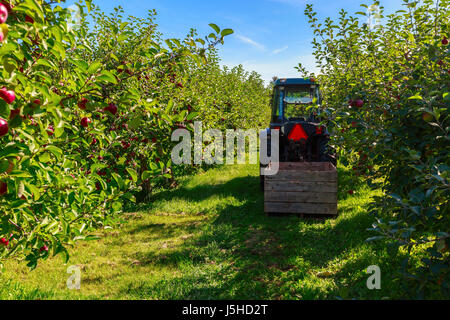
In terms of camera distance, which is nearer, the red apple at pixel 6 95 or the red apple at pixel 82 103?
the red apple at pixel 6 95

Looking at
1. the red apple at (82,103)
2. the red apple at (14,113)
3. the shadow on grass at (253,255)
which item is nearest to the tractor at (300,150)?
the shadow on grass at (253,255)

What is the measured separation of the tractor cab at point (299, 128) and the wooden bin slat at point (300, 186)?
71 centimetres

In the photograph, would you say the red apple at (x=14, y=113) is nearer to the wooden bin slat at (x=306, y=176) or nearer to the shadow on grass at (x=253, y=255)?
the shadow on grass at (x=253, y=255)

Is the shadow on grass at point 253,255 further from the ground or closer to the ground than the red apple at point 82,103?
closer to the ground

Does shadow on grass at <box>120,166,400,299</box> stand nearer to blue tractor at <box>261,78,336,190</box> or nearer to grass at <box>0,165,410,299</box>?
grass at <box>0,165,410,299</box>

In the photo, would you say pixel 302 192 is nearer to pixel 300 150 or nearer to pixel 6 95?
pixel 300 150

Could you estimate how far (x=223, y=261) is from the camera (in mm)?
3920

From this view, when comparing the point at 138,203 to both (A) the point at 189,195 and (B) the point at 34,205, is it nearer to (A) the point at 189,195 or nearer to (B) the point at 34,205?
(A) the point at 189,195

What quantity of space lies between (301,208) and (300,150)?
2071mm

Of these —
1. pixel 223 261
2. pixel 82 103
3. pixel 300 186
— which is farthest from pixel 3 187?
pixel 300 186

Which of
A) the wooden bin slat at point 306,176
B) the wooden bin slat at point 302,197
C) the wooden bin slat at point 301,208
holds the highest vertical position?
the wooden bin slat at point 306,176

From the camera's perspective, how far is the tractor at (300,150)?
524cm

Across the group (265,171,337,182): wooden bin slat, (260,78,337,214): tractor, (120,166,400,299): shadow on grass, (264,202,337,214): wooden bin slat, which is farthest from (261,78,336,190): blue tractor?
(120,166,400,299): shadow on grass
